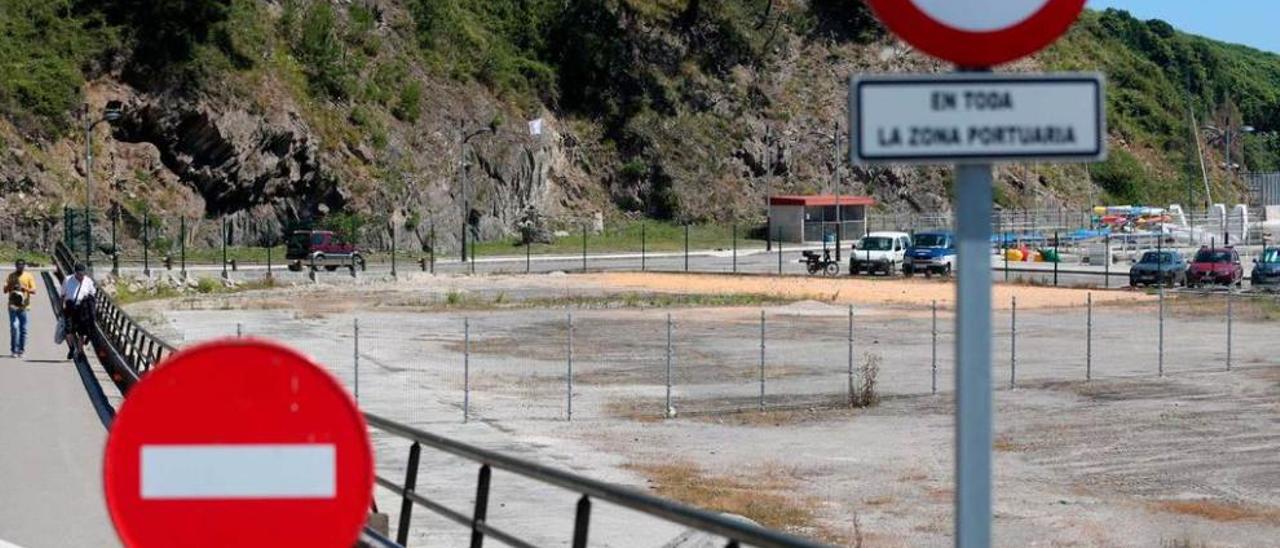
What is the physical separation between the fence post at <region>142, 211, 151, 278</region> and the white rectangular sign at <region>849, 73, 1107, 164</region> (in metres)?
64.3

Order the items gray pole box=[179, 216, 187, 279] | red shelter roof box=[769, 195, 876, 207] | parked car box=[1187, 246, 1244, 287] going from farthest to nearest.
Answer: red shelter roof box=[769, 195, 876, 207], gray pole box=[179, 216, 187, 279], parked car box=[1187, 246, 1244, 287]

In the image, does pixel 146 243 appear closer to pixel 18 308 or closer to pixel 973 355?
pixel 18 308

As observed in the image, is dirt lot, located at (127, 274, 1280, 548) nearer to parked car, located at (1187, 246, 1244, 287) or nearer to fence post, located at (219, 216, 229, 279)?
parked car, located at (1187, 246, 1244, 287)

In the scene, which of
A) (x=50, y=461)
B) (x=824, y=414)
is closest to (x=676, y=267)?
(x=824, y=414)

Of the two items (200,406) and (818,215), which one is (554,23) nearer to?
(818,215)

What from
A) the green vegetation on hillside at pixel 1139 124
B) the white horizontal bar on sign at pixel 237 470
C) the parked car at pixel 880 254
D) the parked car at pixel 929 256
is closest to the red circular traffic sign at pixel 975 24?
the white horizontal bar on sign at pixel 237 470

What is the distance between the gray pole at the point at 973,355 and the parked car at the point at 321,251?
7176cm

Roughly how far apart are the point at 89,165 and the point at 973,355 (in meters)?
68.6

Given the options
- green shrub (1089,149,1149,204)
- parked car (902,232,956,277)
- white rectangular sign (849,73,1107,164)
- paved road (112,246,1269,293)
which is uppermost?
green shrub (1089,149,1149,204)

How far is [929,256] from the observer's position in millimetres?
73125

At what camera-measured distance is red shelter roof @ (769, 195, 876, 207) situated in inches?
3925

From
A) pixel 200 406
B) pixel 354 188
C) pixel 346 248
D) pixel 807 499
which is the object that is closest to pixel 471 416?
pixel 807 499

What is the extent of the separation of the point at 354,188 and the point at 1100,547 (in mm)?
71649


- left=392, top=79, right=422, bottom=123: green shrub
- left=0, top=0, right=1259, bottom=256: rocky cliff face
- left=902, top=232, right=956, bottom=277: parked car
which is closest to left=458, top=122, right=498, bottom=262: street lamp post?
left=0, top=0, right=1259, bottom=256: rocky cliff face
